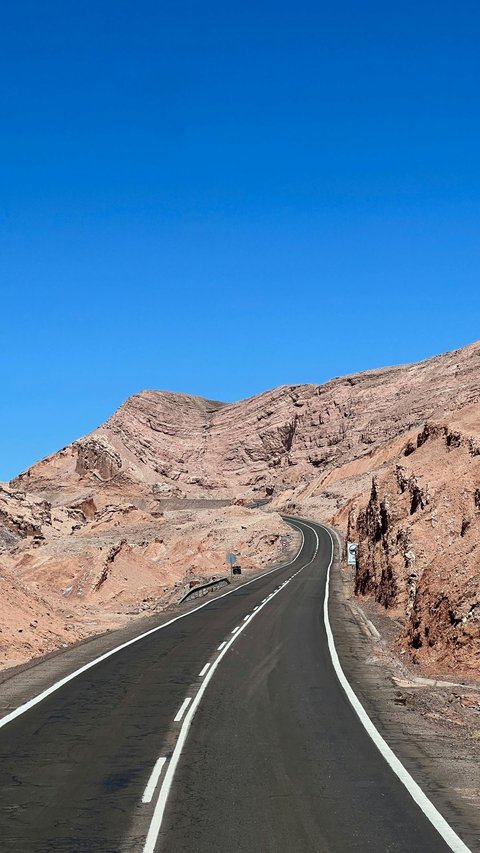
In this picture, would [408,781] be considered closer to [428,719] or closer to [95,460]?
[428,719]

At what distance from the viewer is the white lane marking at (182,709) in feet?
39.3

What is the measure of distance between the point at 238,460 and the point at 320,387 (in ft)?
76.9

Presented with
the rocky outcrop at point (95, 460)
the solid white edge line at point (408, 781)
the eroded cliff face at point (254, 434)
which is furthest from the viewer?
the rocky outcrop at point (95, 460)

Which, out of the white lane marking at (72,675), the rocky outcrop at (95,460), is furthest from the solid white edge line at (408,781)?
the rocky outcrop at (95,460)

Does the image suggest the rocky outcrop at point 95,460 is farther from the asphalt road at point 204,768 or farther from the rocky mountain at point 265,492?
the asphalt road at point 204,768

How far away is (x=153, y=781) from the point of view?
8727 millimetres

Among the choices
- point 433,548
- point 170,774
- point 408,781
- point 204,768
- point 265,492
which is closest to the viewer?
point 408,781

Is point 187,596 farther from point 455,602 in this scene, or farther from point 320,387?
point 320,387

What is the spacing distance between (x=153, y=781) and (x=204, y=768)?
74cm

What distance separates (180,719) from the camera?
12.0m

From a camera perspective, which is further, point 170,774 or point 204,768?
point 204,768

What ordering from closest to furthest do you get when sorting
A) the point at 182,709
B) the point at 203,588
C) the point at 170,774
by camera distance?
the point at 170,774, the point at 182,709, the point at 203,588

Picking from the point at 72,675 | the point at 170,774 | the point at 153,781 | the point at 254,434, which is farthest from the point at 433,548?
the point at 254,434

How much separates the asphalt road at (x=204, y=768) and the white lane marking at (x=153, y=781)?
58mm
